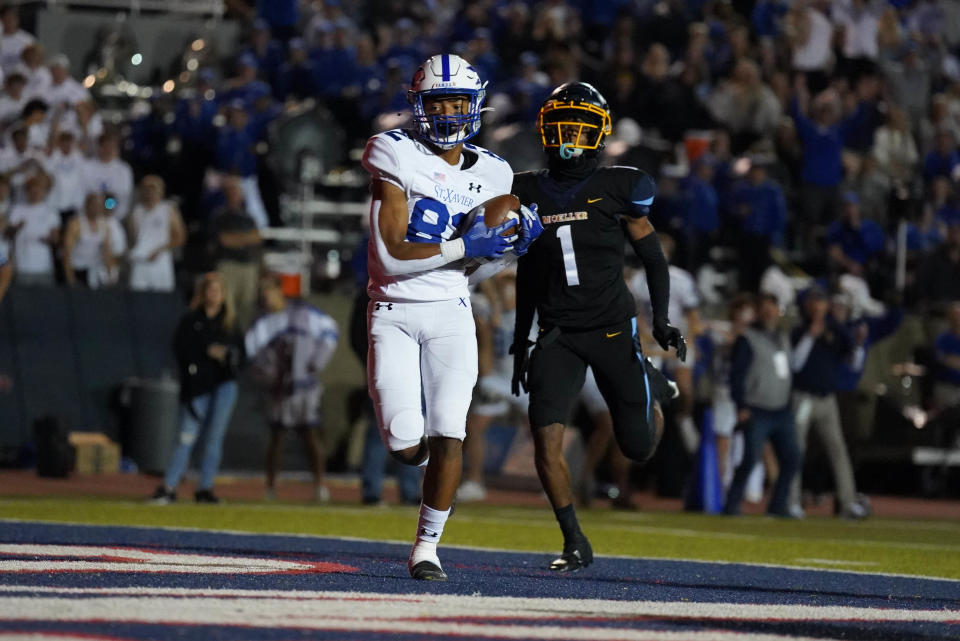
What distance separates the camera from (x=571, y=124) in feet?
25.2

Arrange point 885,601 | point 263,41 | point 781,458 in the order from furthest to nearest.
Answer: point 263,41 < point 781,458 < point 885,601

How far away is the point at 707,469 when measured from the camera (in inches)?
558

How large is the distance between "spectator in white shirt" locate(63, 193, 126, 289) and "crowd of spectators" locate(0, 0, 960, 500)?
0.02 metres

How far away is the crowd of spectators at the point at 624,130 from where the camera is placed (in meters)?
15.9

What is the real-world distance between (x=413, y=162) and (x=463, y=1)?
14.4 metres

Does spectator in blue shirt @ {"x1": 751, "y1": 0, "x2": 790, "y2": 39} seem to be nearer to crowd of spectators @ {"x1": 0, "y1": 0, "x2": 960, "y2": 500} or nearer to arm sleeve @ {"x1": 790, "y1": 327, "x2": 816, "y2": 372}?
crowd of spectators @ {"x1": 0, "y1": 0, "x2": 960, "y2": 500}

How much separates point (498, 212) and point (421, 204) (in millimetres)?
324

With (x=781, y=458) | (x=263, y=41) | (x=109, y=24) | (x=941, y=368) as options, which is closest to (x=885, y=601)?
(x=781, y=458)

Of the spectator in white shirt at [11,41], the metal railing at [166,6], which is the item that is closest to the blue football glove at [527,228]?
the spectator in white shirt at [11,41]

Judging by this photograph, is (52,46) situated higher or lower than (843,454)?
higher

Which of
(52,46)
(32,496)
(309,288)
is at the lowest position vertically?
(32,496)

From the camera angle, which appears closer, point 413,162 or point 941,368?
point 413,162

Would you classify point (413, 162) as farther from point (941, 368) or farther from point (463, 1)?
point (463, 1)

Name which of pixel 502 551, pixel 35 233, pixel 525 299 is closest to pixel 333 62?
pixel 35 233
